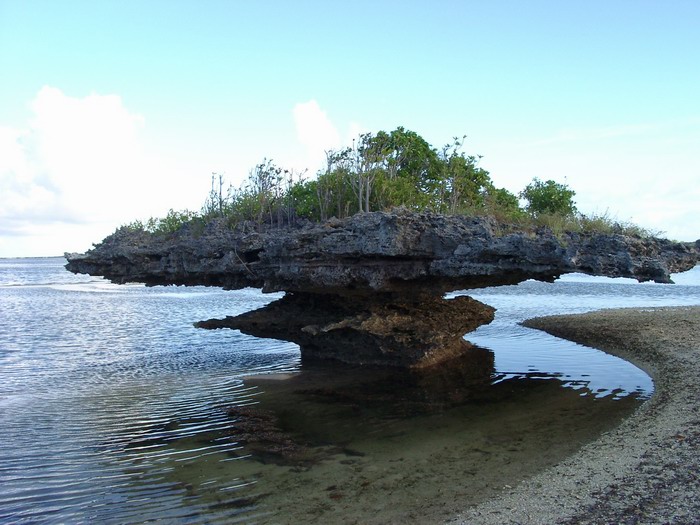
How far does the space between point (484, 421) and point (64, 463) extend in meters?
9.42

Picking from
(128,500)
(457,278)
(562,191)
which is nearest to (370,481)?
(128,500)

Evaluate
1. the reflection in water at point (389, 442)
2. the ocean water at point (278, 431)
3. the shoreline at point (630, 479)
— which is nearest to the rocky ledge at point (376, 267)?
the ocean water at point (278, 431)

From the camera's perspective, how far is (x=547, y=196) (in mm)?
24875

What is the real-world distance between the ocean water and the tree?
6380 mm

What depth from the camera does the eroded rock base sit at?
1888 centimetres

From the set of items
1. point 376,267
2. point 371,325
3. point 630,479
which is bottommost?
point 630,479

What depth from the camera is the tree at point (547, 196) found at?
2428 centimetres

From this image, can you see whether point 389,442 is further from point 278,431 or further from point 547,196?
point 547,196

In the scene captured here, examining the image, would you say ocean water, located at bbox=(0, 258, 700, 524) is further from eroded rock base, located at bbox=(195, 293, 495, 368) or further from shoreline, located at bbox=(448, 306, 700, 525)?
eroded rock base, located at bbox=(195, 293, 495, 368)

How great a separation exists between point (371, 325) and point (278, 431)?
6.24 meters

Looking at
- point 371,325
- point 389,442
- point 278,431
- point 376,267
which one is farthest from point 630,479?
point 371,325

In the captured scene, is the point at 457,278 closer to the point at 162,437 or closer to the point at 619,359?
the point at 619,359

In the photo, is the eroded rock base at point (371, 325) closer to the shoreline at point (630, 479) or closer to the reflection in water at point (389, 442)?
the reflection in water at point (389, 442)

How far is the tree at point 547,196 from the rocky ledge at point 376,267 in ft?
20.8
